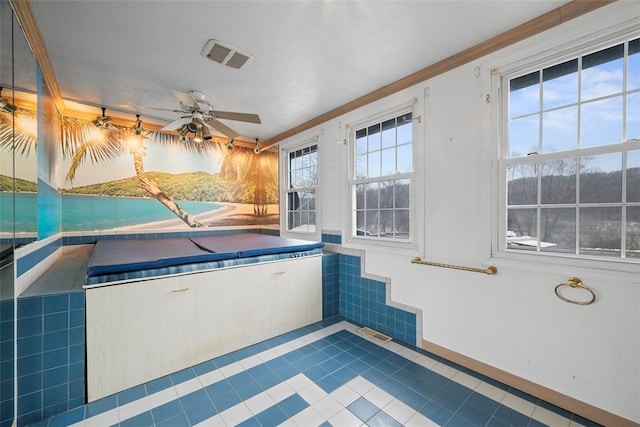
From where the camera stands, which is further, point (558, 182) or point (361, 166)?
point (361, 166)

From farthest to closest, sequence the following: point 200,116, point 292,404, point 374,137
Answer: point 374,137 < point 200,116 < point 292,404

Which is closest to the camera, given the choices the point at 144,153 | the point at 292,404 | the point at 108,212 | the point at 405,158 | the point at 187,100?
the point at 292,404

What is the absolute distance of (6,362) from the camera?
1.45 meters

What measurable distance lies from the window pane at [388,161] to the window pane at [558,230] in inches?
51.6

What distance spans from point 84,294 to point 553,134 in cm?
326

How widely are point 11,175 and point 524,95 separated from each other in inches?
128

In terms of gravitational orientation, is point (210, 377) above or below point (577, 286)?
below

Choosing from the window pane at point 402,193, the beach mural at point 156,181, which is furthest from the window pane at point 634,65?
the beach mural at point 156,181

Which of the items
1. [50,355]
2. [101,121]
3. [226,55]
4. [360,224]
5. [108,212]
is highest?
[226,55]

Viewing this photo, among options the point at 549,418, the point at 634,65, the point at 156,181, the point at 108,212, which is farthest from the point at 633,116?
the point at 108,212

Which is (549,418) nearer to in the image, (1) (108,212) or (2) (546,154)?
(2) (546,154)

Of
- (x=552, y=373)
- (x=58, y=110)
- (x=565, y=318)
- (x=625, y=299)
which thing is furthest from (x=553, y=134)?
(x=58, y=110)

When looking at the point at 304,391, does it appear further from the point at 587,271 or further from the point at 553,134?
the point at 553,134

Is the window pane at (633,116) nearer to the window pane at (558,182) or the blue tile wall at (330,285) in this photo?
the window pane at (558,182)
